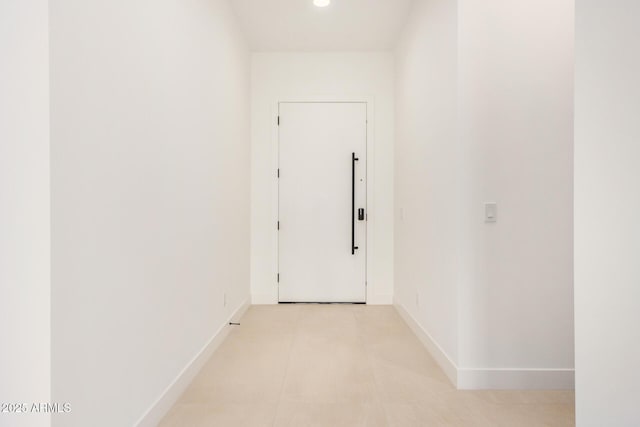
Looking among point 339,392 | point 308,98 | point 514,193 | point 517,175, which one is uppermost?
point 308,98

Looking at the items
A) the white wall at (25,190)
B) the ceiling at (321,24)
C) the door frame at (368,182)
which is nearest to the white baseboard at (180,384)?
the white wall at (25,190)

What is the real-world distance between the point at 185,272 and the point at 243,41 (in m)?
2.76

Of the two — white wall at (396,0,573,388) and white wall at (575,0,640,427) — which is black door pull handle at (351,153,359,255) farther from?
white wall at (575,0,640,427)

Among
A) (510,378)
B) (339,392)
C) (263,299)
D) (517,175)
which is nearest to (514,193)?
(517,175)

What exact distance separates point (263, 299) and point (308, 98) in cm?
231

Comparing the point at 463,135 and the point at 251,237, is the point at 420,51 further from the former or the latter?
the point at 251,237

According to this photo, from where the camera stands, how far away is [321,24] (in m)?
4.04

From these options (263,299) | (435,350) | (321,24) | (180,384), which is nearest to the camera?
(180,384)

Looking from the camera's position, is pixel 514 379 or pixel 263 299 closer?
pixel 514 379

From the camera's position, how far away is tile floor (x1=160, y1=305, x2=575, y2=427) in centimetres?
213

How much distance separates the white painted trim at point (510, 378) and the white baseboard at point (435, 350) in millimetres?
74

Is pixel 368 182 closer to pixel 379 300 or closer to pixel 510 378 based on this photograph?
pixel 379 300

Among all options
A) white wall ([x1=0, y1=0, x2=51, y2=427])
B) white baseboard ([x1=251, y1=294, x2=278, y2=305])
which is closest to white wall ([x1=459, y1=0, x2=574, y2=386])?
white wall ([x1=0, y1=0, x2=51, y2=427])

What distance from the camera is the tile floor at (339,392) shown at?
2.13 meters
